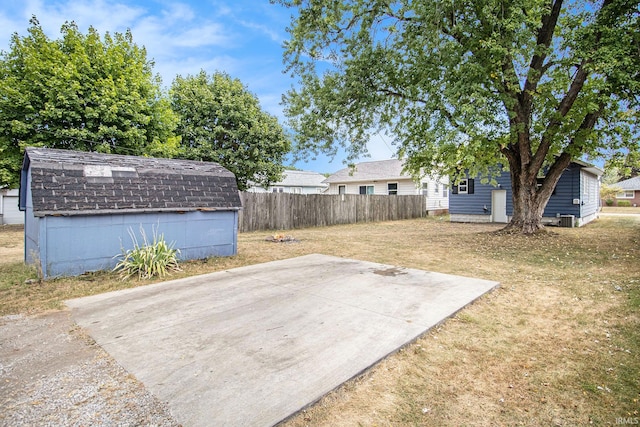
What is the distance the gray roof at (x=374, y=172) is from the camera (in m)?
25.0

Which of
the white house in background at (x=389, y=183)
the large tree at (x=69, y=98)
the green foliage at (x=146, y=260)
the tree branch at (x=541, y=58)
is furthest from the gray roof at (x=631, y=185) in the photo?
the green foliage at (x=146, y=260)

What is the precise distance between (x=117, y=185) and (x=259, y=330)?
4.72 meters

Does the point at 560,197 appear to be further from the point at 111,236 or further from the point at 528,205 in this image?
the point at 111,236

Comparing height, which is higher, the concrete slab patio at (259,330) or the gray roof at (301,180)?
the gray roof at (301,180)

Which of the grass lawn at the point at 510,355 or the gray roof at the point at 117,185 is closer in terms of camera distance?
the grass lawn at the point at 510,355

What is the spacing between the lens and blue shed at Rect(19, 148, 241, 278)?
18.0 feet

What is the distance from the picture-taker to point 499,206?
17.6 m

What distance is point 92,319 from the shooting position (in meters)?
3.81

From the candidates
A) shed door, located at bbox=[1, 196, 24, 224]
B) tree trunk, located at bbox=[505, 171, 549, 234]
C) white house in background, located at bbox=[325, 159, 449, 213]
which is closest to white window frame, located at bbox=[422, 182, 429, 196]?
white house in background, located at bbox=[325, 159, 449, 213]

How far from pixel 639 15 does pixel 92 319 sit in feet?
42.1

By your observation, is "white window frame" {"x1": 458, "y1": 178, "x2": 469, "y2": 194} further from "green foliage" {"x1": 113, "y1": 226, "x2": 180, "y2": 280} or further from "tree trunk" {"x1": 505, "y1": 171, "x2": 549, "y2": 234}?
"green foliage" {"x1": 113, "y1": 226, "x2": 180, "y2": 280}

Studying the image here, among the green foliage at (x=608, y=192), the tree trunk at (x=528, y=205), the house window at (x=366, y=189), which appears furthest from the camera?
the green foliage at (x=608, y=192)

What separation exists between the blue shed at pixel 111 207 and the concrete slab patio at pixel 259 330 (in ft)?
5.01

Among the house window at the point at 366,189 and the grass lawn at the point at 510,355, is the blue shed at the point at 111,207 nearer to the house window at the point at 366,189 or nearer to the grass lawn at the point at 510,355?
the grass lawn at the point at 510,355
